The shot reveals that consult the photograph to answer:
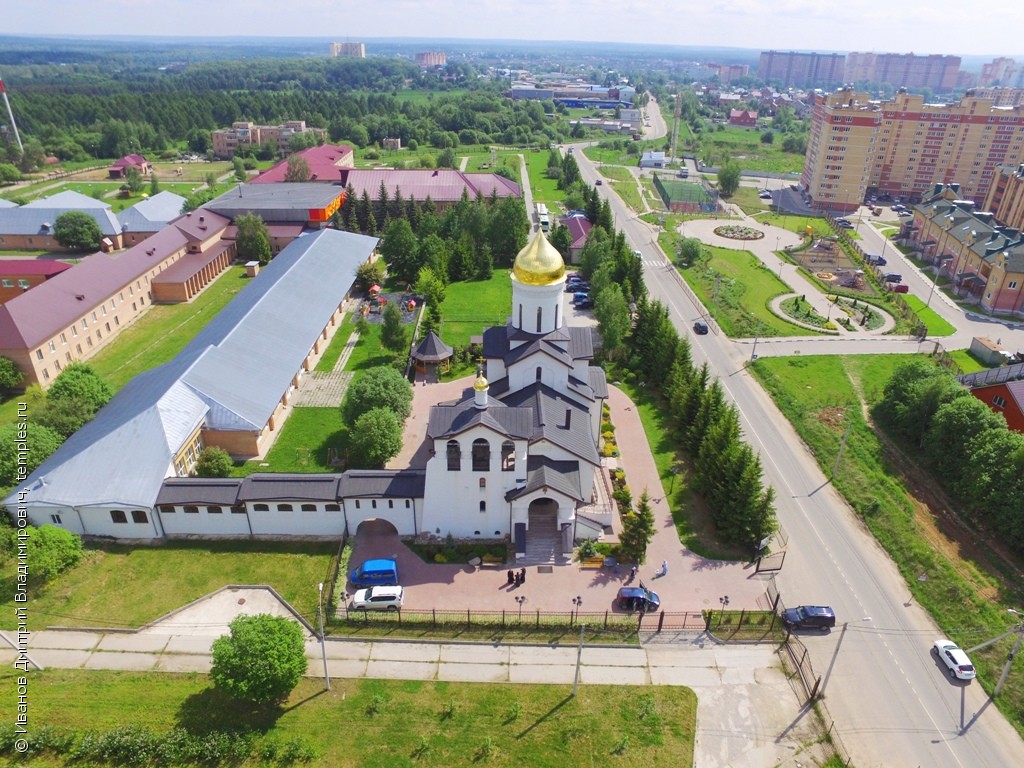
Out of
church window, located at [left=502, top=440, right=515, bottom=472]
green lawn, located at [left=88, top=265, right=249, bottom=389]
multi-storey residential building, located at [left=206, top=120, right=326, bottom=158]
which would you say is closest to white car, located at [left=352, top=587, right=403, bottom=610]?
church window, located at [left=502, top=440, right=515, bottom=472]

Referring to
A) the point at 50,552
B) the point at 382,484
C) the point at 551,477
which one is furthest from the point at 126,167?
the point at 551,477

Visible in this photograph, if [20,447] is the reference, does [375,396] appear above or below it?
above

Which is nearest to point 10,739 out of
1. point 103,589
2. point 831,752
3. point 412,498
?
point 103,589

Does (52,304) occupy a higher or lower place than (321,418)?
higher

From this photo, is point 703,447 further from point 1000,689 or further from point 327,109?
point 327,109

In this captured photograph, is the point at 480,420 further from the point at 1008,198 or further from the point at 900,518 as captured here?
the point at 1008,198
